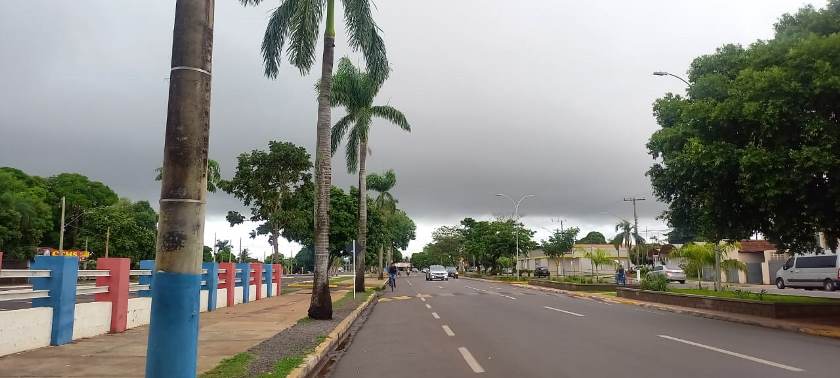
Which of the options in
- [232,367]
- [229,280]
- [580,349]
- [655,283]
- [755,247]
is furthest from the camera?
[755,247]

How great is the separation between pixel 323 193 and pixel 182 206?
1195 centimetres

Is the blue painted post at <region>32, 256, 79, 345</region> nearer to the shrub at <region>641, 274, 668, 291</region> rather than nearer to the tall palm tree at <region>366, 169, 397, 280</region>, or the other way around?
the shrub at <region>641, 274, 668, 291</region>

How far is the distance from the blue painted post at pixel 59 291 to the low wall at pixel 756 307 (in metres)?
17.7

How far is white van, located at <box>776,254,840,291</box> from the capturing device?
→ 3209cm

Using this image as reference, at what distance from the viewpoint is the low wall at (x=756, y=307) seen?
16344mm

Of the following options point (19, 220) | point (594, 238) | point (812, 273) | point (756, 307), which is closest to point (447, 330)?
point (756, 307)

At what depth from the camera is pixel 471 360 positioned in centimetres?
972

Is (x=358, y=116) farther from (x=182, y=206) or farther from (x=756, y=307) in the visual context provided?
(x=182, y=206)

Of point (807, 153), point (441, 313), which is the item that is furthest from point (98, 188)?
point (807, 153)

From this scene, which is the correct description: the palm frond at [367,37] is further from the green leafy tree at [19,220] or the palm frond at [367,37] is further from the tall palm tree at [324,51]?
the green leafy tree at [19,220]

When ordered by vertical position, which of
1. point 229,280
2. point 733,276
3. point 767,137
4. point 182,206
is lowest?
point 733,276

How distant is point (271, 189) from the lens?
113ft

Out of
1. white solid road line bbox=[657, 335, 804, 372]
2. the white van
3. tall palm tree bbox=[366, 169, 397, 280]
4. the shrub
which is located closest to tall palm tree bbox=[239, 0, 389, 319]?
white solid road line bbox=[657, 335, 804, 372]

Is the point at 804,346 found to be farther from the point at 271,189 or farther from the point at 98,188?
the point at 98,188
